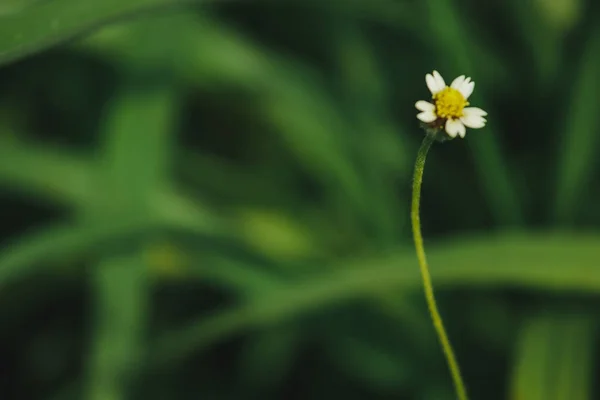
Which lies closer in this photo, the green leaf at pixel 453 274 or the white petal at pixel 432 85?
the white petal at pixel 432 85

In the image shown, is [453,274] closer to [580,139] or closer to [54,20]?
[580,139]

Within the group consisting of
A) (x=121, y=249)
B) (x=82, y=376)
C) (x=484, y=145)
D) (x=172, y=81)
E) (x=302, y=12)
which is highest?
(x=302, y=12)

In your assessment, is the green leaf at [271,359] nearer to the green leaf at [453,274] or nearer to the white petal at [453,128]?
the green leaf at [453,274]

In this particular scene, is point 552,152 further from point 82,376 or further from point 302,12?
point 82,376

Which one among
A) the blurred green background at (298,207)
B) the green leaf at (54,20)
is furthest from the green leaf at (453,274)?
the green leaf at (54,20)

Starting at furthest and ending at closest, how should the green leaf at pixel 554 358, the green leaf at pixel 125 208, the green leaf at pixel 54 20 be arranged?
the green leaf at pixel 125 208
the green leaf at pixel 554 358
the green leaf at pixel 54 20

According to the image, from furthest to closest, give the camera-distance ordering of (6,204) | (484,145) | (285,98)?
(6,204) < (285,98) < (484,145)

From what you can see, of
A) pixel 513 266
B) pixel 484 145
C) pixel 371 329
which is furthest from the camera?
pixel 371 329

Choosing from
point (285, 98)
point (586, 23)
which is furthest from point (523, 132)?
point (285, 98)
